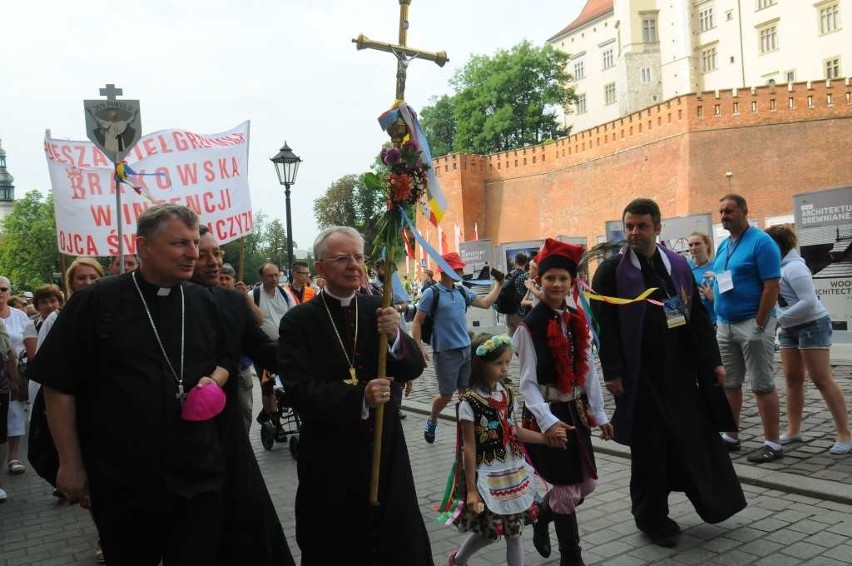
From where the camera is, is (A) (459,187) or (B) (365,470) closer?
(B) (365,470)

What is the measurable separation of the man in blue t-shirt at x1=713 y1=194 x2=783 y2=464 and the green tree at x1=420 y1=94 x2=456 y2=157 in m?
52.6

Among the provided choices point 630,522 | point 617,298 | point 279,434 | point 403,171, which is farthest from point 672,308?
point 279,434

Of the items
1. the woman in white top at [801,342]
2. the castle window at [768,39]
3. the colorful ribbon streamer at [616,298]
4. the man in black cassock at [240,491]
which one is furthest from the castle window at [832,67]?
the man in black cassock at [240,491]

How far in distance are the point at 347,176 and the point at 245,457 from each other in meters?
63.5

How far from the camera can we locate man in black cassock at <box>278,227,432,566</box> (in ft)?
10.1

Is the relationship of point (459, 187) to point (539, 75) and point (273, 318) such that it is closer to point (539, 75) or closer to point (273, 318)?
point (539, 75)

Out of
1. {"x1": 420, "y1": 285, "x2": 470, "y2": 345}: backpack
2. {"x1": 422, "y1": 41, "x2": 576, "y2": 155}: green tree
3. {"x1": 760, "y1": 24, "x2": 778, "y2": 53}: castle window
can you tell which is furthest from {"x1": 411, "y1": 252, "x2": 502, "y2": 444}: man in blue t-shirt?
{"x1": 760, "y1": 24, "x2": 778, "y2": 53}: castle window

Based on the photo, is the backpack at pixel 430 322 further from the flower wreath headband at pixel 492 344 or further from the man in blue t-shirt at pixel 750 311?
the flower wreath headband at pixel 492 344

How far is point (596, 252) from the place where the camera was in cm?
487

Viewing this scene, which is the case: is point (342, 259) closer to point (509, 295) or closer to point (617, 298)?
point (617, 298)

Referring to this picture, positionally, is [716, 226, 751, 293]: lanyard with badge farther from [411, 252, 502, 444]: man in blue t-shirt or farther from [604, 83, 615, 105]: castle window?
[604, 83, 615, 105]: castle window

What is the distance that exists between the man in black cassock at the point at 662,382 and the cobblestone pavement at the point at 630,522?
0.70ft

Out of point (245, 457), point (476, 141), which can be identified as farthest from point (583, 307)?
point (476, 141)

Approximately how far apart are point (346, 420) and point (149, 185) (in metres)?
6.83
